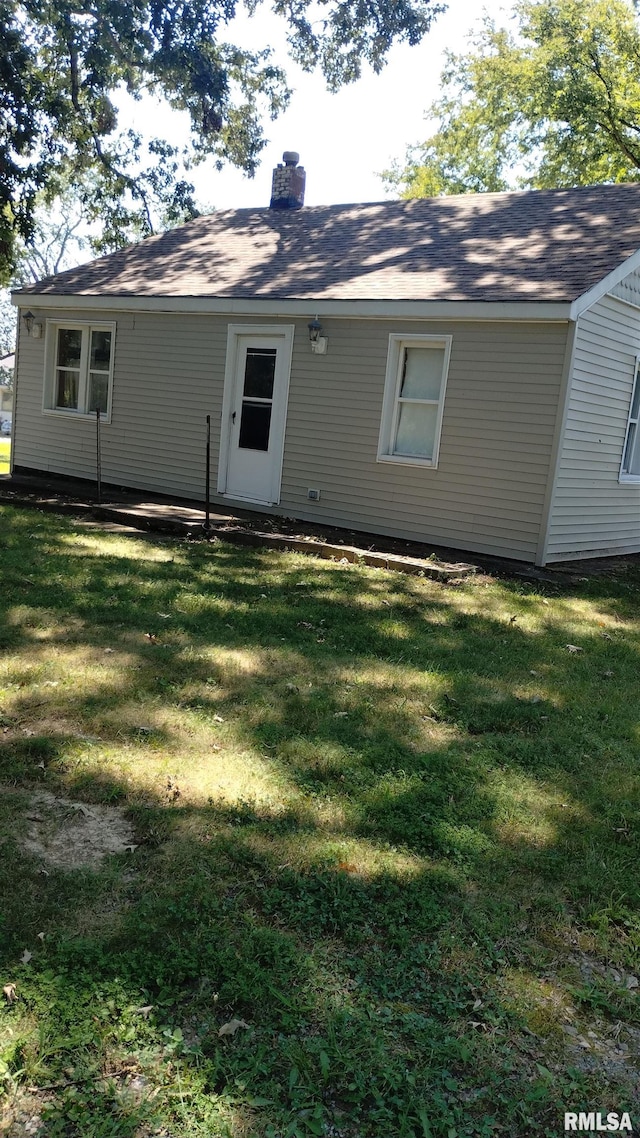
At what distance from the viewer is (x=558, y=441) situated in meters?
8.87

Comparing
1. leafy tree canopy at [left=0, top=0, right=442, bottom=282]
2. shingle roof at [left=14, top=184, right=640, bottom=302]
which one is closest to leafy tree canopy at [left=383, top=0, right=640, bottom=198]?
leafy tree canopy at [left=0, top=0, right=442, bottom=282]

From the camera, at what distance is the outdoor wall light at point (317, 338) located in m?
10.3

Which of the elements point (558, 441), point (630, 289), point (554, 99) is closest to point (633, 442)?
point (630, 289)

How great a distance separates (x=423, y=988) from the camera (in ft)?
8.03

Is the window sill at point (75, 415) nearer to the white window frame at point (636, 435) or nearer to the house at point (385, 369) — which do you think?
the house at point (385, 369)

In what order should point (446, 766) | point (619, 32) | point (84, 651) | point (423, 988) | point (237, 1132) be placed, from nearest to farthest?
point (237, 1132) < point (423, 988) < point (446, 766) < point (84, 651) < point (619, 32)

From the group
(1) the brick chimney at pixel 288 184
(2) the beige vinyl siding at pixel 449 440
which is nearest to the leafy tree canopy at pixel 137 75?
(1) the brick chimney at pixel 288 184

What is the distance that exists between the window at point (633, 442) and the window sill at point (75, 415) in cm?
747

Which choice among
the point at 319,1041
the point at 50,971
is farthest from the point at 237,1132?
the point at 50,971

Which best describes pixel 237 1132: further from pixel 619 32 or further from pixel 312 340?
pixel 619 32

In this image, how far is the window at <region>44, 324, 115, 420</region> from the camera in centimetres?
1316

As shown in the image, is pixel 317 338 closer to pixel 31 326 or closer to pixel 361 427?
pixel 361 427

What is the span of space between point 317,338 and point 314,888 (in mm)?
8431

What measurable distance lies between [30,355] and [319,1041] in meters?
13.6
